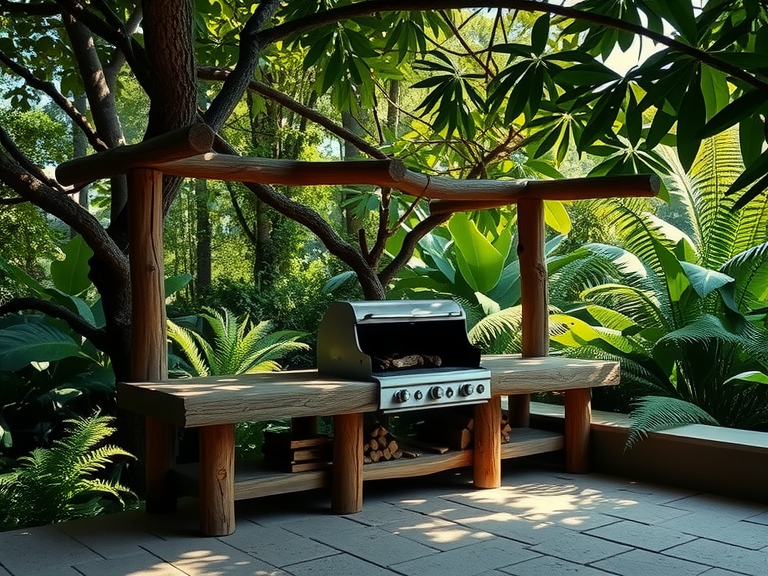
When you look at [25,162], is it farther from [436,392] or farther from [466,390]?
[466,390]

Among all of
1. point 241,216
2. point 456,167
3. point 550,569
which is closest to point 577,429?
point 550,569

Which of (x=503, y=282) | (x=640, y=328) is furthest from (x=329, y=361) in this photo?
(x=503, y=282)

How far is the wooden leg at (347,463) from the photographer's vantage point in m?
3.76

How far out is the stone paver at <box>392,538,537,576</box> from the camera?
9.99ft

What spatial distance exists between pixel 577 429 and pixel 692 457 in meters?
0.63

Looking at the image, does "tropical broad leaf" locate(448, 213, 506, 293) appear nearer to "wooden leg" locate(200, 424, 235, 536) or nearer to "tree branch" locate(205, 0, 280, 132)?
"tree branch" locate(205, 0, 280, 132)

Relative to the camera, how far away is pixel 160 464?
378 cm

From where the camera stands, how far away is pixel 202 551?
3283 mm

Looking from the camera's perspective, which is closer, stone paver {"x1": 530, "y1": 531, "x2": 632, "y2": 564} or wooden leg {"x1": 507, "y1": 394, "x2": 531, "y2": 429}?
stone paver {"x1": 530, "y1": 531, "x2": 632, "y2": 564}

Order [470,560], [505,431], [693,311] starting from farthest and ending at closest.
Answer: [693,311] < [505,431] < [470,560]

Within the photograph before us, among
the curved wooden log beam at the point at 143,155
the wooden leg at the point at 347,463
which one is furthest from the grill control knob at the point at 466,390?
the curved wooden log beam at the point at 143,155

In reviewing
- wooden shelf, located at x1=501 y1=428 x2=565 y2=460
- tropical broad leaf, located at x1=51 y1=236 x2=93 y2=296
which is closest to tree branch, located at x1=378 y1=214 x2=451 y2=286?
wooden shelf, located at x1=501 y1=428 x2=565 y2=460

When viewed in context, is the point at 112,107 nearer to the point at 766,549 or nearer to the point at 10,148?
the point at 10,148

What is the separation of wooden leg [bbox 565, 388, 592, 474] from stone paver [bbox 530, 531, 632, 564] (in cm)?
121
